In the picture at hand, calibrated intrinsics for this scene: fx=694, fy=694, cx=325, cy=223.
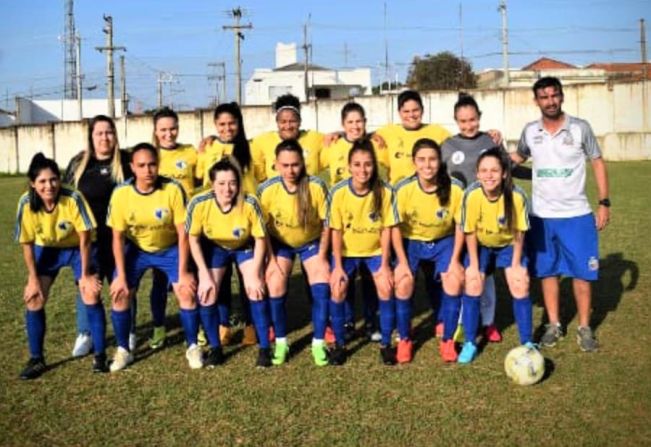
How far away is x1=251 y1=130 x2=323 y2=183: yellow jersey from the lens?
6098 mm

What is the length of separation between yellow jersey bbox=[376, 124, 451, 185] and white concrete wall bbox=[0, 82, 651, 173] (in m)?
25.2

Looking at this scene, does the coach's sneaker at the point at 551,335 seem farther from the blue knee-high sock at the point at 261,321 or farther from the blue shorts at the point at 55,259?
the blue shorts at the point at 55,259

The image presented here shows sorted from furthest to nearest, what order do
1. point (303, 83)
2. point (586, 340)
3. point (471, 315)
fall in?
point (303, 83), point (586, 340), point (471, 315)

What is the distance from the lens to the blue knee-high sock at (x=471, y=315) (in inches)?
206

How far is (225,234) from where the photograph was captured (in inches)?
203

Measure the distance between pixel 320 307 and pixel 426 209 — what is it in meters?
1.10

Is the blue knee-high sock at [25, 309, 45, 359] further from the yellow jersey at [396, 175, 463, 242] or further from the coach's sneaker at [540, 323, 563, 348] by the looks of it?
the coach's sneaker at [540, 323, 563, 348]

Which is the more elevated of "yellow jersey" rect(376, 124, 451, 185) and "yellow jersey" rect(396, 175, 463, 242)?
"yellow jersey" rect(376, 124, 451, 185)

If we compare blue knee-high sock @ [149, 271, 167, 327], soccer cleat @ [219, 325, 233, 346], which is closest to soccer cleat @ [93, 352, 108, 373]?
blue knee-high sock @ [149, 271, 167, 327]

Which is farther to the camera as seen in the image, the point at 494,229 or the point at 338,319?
the point at 338,319

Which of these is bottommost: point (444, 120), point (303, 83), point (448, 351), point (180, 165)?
point (448, 351)

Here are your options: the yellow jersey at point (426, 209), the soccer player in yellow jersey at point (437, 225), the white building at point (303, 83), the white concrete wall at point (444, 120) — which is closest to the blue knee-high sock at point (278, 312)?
the soccer player in yellow jersey at point (437, 225)

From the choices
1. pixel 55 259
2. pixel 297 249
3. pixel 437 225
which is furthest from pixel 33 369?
pixel 437 225

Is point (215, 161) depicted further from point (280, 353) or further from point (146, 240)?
point (280, 353)
